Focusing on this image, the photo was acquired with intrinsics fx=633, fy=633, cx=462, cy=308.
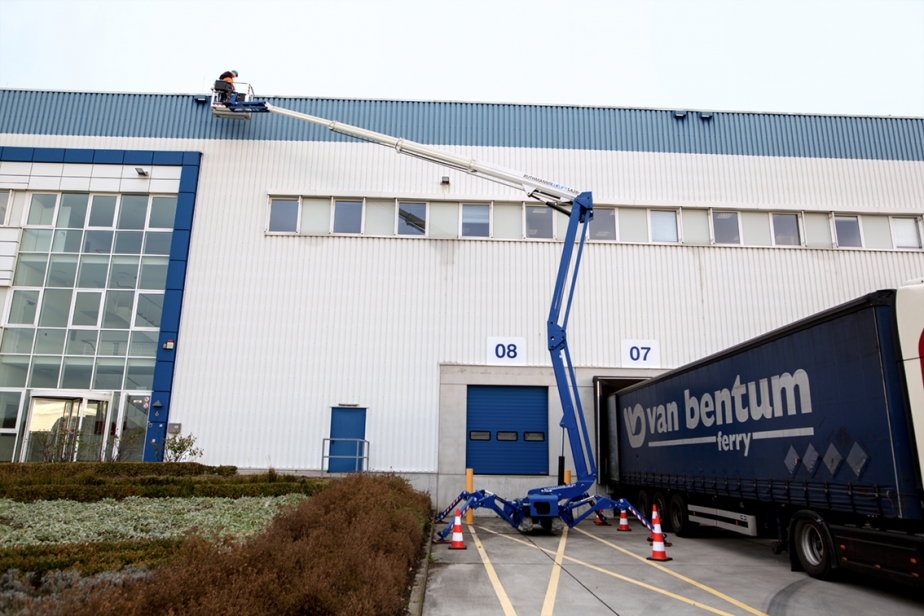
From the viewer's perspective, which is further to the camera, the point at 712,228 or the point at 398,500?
the point at 712,228

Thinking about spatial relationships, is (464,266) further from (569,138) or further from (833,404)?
(833,404)

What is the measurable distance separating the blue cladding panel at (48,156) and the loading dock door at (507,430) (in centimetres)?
1578

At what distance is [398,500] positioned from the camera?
38.6ft

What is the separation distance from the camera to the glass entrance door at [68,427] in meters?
18.5

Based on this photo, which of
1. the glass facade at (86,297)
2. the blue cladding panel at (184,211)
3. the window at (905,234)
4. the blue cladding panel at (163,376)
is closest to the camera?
the blue cladding panel at (163,376)

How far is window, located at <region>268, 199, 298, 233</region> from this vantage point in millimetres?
20969

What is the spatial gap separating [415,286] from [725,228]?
10.6 m

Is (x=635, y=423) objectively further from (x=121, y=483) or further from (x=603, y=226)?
(x=121, y=483)

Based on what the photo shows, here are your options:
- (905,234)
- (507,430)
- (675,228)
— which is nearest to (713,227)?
(675,228)

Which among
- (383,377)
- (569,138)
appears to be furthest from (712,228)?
(383,377)

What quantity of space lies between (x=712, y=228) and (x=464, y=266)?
27.5 ft

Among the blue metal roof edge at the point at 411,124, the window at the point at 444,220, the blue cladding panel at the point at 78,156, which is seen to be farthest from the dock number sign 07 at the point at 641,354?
the blue cladding panel at the point at 78,156

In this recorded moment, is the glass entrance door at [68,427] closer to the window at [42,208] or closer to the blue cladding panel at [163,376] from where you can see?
the blue cladding panel at [163,376]

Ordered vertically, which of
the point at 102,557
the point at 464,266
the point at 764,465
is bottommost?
the point at 102,557
